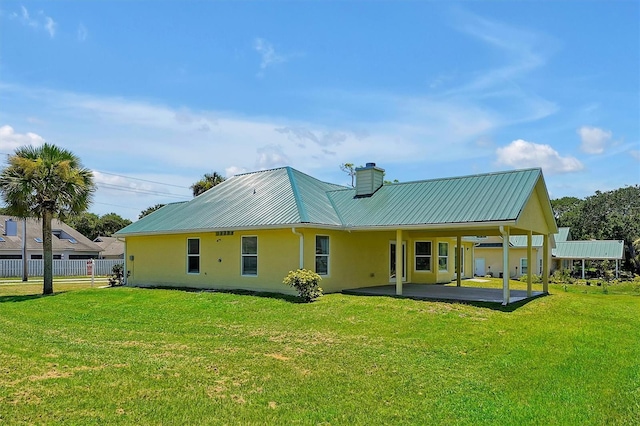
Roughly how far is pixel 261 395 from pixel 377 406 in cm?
148

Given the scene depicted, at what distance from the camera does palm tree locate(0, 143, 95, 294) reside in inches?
751

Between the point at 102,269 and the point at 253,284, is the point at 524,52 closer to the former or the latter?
the point at 253,284

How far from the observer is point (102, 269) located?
36.3m

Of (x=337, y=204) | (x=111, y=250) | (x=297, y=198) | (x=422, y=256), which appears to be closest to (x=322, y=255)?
(x=297, y=198)

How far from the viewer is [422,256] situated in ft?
74.1

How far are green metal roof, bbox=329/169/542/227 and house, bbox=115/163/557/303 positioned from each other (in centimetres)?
4

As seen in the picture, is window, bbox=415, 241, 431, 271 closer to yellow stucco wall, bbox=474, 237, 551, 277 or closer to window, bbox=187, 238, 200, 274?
window, bbox=187, 238, 200, 274

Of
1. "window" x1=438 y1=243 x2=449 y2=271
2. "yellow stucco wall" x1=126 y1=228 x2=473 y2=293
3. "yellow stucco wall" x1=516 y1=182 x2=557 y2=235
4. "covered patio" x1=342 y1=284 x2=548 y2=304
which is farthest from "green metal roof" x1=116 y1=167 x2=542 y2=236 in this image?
"window" x1=438 y1=243 x2=449 y2=271

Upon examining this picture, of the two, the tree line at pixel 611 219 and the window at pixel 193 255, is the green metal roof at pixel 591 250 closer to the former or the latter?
the tree line at pixel 611 219

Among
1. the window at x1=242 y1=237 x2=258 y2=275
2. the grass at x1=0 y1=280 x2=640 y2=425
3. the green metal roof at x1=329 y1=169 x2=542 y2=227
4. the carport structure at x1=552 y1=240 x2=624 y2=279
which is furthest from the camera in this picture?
the carport structure at x1=552 y1=240 x2=624 y2=279

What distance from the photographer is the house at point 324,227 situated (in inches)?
627

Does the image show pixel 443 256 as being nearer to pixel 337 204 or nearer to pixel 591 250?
pixel 337 204

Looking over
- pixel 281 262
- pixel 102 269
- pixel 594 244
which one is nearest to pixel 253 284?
pixel 281 262

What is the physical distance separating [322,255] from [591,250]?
29795 mm
